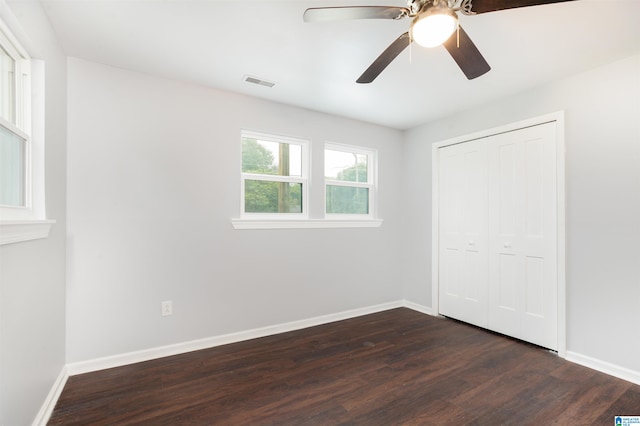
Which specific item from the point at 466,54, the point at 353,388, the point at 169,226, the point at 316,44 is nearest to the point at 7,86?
the point at 169,226

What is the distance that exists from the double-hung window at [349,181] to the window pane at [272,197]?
427 mm

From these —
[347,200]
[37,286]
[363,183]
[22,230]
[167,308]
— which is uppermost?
[363,183]

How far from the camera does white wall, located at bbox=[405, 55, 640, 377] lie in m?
2.38

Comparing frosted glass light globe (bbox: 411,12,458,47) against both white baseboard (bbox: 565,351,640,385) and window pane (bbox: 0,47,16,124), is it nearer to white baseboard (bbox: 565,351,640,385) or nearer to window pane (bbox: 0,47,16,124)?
window pane (bbox: 0,47,16,124)

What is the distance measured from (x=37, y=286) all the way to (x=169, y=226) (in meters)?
1.08

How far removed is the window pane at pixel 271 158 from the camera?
3258mm

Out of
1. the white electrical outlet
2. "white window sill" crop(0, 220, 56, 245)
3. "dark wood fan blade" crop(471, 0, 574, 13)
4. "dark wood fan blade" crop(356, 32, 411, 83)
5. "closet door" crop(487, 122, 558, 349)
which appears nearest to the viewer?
"white window sill" crop(0, 220, 56, 245)

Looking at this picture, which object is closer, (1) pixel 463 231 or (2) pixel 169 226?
(2) pixel 169 226

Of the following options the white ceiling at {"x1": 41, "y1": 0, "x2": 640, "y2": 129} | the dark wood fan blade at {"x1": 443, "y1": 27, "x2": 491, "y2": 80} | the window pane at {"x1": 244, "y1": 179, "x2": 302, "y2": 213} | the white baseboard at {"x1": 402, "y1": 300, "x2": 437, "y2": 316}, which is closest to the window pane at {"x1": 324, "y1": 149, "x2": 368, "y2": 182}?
the window pane at {"x1": 244, "y1": 179, "x2": 302, "y2": 213}

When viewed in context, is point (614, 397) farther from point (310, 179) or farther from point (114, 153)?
point (114, 153)

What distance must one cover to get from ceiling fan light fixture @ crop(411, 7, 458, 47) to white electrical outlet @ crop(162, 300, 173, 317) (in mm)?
2764

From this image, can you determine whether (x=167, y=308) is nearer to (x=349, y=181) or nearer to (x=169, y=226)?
(x=169, y=226)

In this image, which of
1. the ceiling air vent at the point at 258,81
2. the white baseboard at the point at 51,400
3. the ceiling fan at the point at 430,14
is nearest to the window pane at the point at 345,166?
the ceiling air vent at the point at 258,81

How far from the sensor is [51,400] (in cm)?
198
